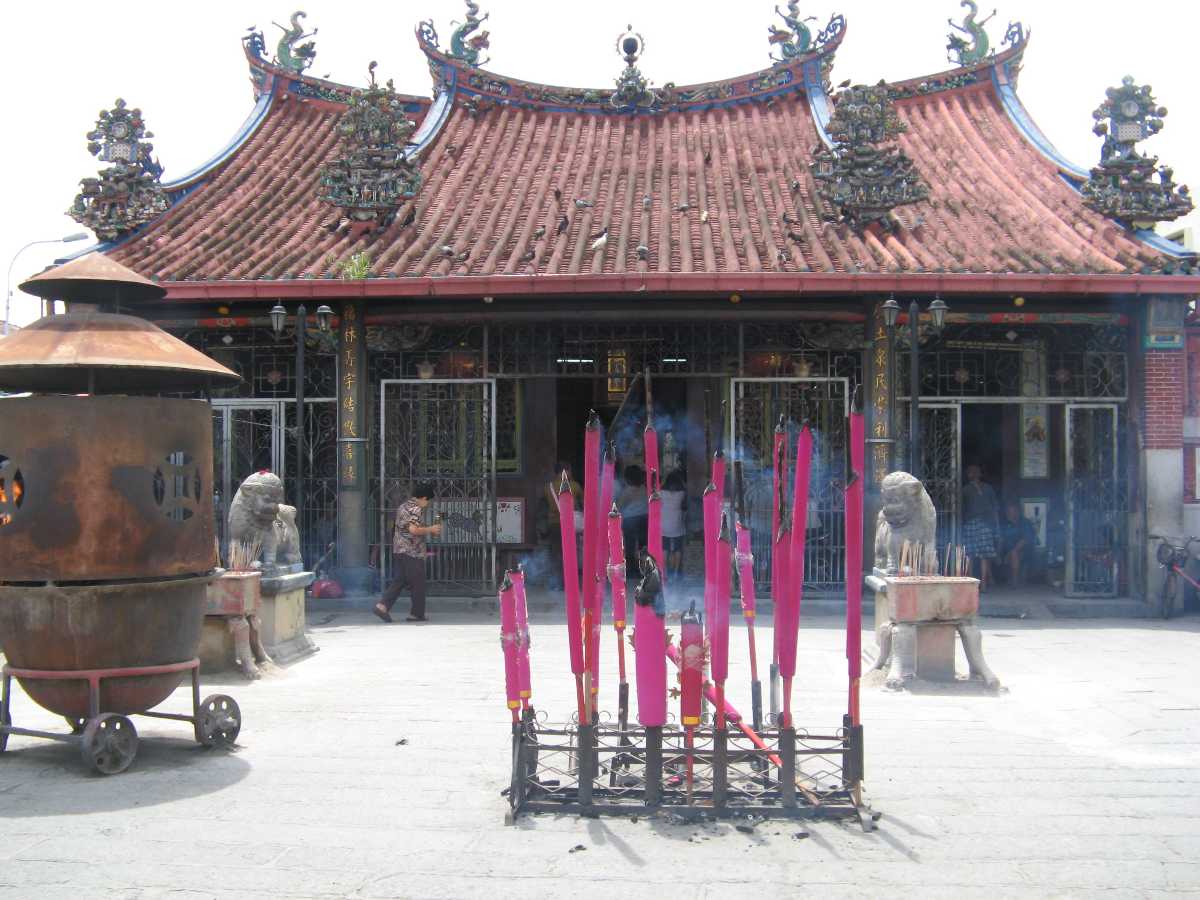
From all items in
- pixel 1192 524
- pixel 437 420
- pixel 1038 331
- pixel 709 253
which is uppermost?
pixel 709 253

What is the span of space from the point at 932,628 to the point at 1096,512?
541 centimetres

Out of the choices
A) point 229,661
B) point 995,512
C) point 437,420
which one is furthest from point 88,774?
point 995,512

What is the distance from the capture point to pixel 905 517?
8.03 metres

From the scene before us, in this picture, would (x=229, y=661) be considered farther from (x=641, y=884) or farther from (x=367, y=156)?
(x=367, y=156)

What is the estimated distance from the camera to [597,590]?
17.3 feet

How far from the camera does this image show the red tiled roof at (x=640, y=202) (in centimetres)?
1188

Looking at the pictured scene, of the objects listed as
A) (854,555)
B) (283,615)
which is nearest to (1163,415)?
(854,555)

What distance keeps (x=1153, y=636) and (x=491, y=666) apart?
6191 mm

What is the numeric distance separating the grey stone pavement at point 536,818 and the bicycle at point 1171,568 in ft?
13.1

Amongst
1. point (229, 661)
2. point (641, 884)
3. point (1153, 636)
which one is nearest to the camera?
point (641, 884)

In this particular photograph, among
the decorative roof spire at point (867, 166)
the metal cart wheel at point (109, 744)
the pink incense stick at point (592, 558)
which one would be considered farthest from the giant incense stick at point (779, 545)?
the decorative roof spire at point (867, 166)

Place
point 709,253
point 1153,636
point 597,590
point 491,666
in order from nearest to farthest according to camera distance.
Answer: point 597,590 → point 491,666 → point 1153,636 → point 709,253

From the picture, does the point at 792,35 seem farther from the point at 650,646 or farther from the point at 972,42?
the point at 650,646

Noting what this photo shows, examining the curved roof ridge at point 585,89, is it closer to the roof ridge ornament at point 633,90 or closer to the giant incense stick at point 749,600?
the roof ridge ornament at point 633,90
